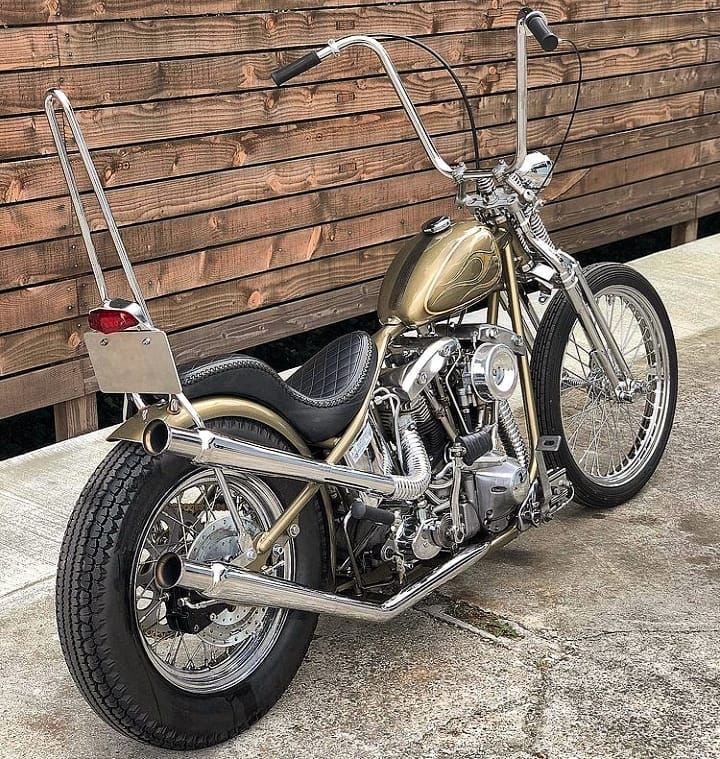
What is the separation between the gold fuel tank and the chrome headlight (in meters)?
0.13

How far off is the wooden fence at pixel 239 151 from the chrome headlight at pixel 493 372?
1670mm

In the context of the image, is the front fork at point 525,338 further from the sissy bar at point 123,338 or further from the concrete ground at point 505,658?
the sissy bar at point 123,338

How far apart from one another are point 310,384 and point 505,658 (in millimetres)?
815

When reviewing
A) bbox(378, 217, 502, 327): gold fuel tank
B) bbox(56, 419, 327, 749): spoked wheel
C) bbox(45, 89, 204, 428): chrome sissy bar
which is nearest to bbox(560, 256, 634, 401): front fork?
bbox(378, 217, 502, 327): gold fuel tank

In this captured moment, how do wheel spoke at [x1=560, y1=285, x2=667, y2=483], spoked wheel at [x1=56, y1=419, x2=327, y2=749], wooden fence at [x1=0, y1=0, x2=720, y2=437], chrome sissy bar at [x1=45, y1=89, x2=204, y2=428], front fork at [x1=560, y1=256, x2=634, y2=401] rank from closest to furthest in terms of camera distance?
chrome sissy bar at [x1=45, y1=89, x2=204, y2=428] → spoked wheel at [x1=56, y1=419, x2=327, y2=749] → front fork at [x1=560, y1=256, x2=634, y2=401] → wheel spoke at [x1=560, y1=285, x2=667, y2=483] → wooden fence at [x1=0, y1=0, x2=720, y2=437]

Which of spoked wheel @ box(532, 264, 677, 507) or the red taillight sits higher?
the red taillight

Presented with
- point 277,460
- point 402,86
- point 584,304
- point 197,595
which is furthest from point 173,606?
point 584,304

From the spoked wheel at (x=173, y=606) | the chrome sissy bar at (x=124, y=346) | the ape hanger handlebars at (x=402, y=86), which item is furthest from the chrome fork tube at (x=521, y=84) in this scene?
the chrome sissy bar at (x=124, y=346)

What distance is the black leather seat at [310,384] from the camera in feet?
8.16

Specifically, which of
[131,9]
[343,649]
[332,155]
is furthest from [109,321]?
[332,155]

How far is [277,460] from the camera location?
2447mm

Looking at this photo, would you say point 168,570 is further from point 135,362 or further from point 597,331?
point 597,331

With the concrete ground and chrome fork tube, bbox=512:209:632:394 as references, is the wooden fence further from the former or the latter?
chrome fork tube, bbox=512:209:632:394

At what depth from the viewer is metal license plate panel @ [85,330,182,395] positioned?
2219 mm
